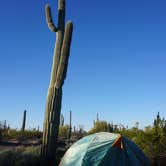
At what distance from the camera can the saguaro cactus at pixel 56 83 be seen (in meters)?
12.8

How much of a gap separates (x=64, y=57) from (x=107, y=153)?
4.52m

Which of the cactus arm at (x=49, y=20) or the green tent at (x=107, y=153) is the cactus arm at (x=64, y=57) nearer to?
the cactus arm at (x=49, y=20)

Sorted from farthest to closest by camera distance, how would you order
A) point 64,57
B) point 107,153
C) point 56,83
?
point 64,57, point 56,83, point 107,153

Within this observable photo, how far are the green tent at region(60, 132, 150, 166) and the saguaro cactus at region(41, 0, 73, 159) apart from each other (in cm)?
164

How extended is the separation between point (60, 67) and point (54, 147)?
296 centimetres

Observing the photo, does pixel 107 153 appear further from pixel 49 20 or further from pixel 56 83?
pixel 49 20

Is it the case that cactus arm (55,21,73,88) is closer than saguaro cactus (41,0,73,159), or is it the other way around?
saguaro cactus (41,0,73,159)

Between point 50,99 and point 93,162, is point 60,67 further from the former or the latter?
point 93,162

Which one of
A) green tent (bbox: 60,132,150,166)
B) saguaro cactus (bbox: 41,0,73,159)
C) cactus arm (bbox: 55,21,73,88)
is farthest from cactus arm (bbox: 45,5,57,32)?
green tent (bbox: 60,132,150,166)

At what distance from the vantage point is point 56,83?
13445 mm

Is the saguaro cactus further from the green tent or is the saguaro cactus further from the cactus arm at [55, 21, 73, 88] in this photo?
the green tent

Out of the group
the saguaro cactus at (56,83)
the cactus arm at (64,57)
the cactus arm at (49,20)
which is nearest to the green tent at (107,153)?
the saguaro cactus at (56,83)

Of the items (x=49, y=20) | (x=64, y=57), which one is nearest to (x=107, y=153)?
(x=64, y=57)

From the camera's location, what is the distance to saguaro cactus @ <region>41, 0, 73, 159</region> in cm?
1280
